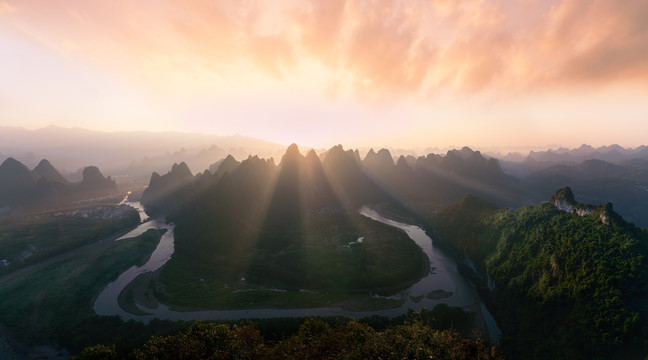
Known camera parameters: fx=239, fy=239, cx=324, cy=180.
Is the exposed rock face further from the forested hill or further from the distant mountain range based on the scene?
the distant mountain range

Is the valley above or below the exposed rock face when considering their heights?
below

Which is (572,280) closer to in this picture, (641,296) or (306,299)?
(641,296)

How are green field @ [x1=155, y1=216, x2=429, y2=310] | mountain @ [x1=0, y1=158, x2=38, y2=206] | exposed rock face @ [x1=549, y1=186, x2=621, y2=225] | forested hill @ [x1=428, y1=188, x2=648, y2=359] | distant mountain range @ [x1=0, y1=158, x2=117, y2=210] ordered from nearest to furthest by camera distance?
forested hill @ [x1=428, y1=188, x2=648, y2=359]
exposed rock face @ [x1=549, y1=186, x2=621, y2=225]
green field @ [x1=155, y1=216, x2=429, y2=310]
distant mountain range @ [x1=0, y1=158, x2=117, y2=210]
mountain @ [x1=0, y1=158, x2=38, y2=206]

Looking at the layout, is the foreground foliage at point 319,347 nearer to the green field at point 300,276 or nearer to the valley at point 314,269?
the valley at point 314,269

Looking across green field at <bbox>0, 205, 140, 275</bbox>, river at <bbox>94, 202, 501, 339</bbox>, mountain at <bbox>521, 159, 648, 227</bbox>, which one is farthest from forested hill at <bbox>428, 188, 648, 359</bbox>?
green field at <bbox>0, 205, 140, 275</bbox>

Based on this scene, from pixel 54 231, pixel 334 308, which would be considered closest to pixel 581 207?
A: pixel 334 308

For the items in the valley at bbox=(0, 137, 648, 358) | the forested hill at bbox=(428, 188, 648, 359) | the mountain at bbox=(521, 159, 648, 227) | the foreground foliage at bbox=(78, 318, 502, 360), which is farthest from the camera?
the mountain at bbox=(521, 159, 648, 227)

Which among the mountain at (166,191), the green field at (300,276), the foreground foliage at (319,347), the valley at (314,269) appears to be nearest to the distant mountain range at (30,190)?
the valley at (314,269)

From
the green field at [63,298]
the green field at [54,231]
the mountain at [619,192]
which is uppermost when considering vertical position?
the mountain at [619,192]

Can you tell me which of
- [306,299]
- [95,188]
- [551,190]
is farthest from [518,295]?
[95,188]
